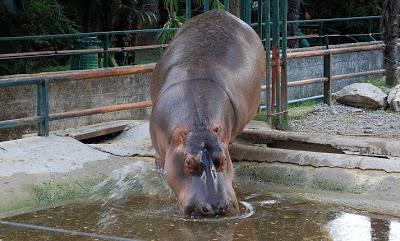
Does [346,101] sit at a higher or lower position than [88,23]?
lower

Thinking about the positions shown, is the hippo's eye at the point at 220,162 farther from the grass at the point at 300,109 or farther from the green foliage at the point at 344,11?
the green foliage at the point at 344,11

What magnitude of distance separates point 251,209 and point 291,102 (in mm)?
7403

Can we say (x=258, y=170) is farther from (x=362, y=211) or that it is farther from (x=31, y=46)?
(x=31, y=46)

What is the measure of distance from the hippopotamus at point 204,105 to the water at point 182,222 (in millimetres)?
179

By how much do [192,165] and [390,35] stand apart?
10934 millimetres

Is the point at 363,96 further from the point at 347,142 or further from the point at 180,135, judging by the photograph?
the point at 180,135

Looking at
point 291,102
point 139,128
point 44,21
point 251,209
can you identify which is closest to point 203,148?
point 251,209

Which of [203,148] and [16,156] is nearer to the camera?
[203,148]

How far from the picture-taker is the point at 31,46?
→ 16578 millimetres

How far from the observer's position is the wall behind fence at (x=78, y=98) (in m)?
10.1

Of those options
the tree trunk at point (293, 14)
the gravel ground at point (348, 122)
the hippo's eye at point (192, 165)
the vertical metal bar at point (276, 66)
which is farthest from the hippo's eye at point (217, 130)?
the tree trunk at point (293, 14)

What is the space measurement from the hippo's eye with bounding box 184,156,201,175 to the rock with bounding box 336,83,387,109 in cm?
820

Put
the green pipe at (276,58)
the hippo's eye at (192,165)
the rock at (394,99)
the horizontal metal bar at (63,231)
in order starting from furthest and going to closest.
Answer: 1. the rock at (394,99)
2. the green pipe at (276,58)
3. the hippo's eye at (192,165)
4. the horizontal metal bar at (63,231)

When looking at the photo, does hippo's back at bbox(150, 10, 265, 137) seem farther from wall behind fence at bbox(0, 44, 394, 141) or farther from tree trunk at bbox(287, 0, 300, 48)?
tree trunk at bbox(287, 0, 300, 48)
